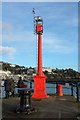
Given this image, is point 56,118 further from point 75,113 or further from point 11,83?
point 11,83

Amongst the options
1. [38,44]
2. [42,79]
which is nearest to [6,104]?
[42,79]

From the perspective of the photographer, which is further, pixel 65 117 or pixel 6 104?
pixel 6 104

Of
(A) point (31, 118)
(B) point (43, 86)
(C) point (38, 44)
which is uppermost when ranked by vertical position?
(C) point (38, 44)

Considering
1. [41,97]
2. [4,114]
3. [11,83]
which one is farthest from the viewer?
[11,83]

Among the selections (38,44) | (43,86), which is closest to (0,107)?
(43,86)

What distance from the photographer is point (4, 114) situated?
1278 cm

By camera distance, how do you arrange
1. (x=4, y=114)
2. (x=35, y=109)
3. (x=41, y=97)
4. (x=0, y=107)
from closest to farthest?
(x=4, y=114)
(x=35, y=109)
(x=0, y=107)
(x=41, y=97)

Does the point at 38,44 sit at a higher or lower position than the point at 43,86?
higher

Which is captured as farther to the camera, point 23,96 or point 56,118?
point 23,96

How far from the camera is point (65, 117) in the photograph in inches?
474

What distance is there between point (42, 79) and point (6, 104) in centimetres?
347

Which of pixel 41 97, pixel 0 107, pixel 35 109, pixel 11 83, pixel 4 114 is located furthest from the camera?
pixel 11 83

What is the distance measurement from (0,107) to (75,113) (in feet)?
12.0

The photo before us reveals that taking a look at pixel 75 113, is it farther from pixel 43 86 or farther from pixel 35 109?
pixel 43 86
